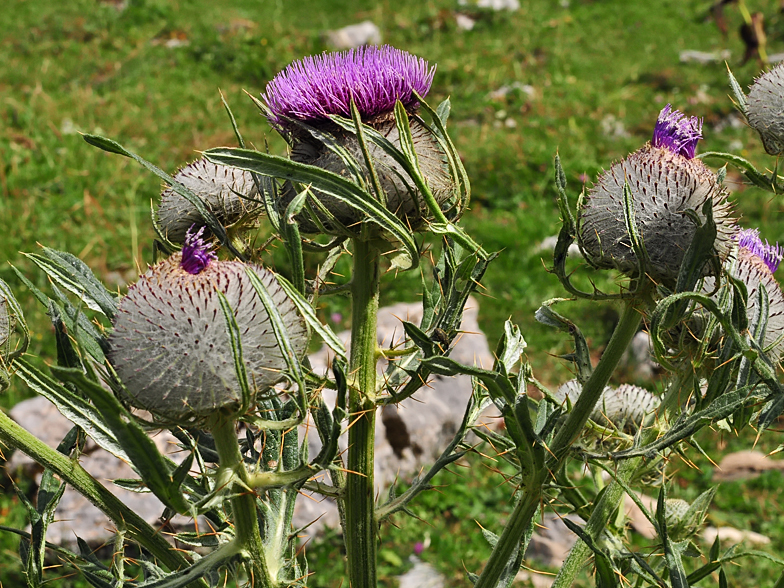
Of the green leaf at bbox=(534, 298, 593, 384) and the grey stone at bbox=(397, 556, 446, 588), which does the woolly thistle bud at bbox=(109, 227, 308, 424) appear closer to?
the green leaf at bbox=(534, 298, 593, 384)

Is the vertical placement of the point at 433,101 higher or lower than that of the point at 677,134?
higher

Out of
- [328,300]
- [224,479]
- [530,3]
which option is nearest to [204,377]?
[224,479]

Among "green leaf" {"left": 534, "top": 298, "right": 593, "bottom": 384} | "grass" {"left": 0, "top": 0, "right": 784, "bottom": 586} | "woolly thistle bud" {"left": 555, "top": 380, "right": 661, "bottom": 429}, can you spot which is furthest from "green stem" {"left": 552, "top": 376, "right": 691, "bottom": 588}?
"grass" {"left": 0, "top": 0, "right": 784, "bottom": 586}

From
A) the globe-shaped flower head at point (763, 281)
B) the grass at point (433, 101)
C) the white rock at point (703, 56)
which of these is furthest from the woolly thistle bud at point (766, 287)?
the white rock at point (703, 56)

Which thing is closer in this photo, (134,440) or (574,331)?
(134,440)

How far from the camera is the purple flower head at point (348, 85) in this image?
1.77 metres

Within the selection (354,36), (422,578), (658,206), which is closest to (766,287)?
(658,206)

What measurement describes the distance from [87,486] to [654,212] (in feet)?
4.69

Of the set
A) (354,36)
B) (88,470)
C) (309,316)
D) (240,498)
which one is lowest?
(240,498)

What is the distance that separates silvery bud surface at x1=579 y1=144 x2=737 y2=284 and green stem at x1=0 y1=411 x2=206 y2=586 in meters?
1.18

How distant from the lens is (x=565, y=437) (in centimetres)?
177

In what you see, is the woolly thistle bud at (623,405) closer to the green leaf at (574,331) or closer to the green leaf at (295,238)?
the green leaf at (574,331)

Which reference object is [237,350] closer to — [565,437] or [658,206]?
[565,437]

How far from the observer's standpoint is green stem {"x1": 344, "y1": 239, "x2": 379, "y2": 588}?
174 cm
